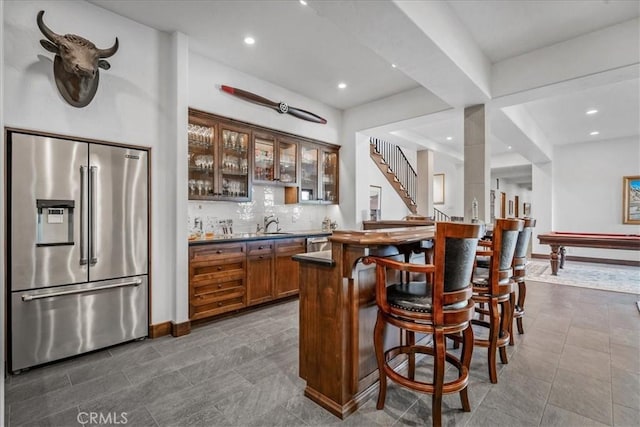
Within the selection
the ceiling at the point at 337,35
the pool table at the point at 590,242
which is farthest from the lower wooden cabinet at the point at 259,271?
the pool table at the point at 590,242

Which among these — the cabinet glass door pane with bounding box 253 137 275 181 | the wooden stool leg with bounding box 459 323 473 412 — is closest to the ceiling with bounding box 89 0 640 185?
the cabinet glass door pane with bounding box 253 137 275 181

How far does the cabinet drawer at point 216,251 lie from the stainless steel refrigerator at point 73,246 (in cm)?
48

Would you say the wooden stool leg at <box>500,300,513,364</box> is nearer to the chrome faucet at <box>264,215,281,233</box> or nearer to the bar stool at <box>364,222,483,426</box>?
the bar stool at <box>364,222,483,426</box>

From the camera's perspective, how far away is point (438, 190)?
36.5 feet

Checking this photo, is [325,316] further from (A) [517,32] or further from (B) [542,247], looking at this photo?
(B) [542,247]

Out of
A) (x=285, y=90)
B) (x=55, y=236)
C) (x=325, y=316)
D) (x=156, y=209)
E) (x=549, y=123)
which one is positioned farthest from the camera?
(x=549, y=123)

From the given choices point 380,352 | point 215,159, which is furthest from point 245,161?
point 380,352

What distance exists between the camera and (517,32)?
3475mm

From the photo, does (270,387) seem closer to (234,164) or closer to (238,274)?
(238,274)

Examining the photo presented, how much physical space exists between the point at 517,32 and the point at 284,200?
12.4 ft

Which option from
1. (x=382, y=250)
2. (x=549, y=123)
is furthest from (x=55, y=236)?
(x=549, y=123)

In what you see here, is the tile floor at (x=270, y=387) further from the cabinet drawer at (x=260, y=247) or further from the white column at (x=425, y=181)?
the white column at (x=425, y=181)

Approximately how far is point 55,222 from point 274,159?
2.79 meters

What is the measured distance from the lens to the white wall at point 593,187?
7762 mm
